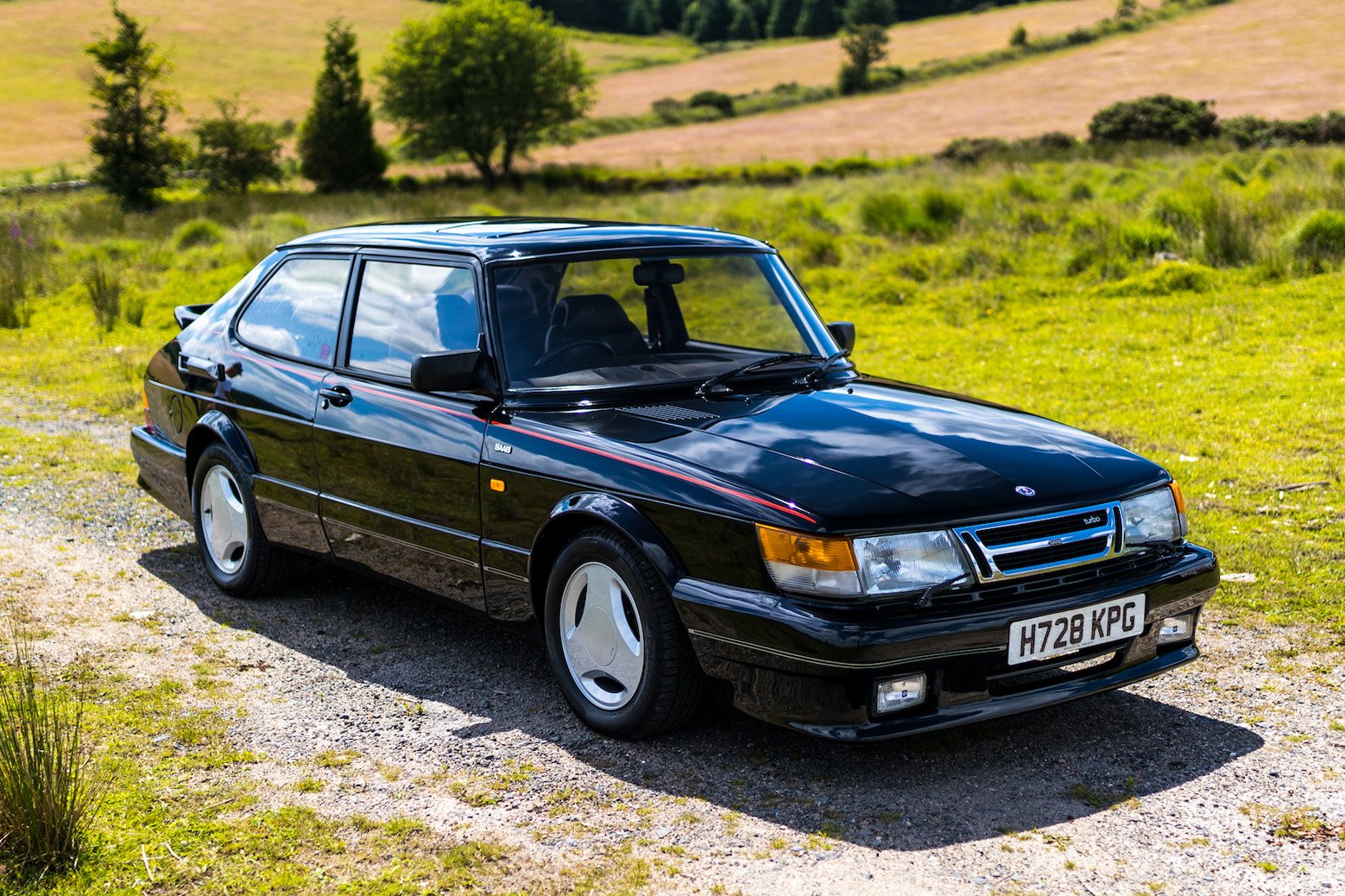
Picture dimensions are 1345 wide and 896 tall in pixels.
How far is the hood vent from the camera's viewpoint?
4.23 meters

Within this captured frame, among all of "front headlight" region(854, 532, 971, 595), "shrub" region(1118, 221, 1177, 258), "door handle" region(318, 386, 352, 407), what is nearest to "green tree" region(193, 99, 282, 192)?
"shrub" region(1118, 221, 1177, 258)

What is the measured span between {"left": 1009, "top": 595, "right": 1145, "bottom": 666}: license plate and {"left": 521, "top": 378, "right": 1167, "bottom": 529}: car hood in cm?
33

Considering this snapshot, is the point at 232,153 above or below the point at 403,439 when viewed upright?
above

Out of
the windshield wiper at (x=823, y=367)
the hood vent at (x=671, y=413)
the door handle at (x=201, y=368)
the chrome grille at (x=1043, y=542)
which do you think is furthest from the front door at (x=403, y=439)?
the chrome grille at (x=1043, y=542)

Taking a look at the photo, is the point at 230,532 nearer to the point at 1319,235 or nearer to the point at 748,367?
the point at 748,367

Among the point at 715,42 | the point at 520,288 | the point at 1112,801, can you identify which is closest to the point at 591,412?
the point at 520,288

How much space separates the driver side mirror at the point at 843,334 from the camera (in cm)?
537

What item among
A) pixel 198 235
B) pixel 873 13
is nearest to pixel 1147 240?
pixel 198 235

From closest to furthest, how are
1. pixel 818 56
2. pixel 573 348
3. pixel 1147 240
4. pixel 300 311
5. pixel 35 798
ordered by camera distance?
1. pixel 35 798
2. pixel 573 348
3. pixel 300 311
4. pixel 1147 240
5. pixel 818 56

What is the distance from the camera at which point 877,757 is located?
13.1 feet

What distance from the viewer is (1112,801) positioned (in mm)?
3641

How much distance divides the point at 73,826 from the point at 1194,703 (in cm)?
372

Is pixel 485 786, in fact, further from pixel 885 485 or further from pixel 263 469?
pixel 263 469

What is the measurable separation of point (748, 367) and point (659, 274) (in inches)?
27.2
